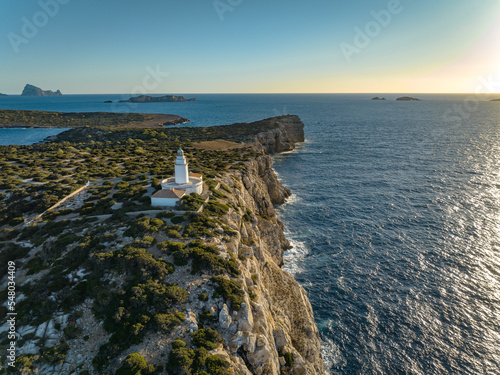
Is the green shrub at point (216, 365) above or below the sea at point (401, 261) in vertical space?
above

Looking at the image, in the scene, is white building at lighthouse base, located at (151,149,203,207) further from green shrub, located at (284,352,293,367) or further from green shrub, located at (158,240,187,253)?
green shrub, located at (284,352,293,367)

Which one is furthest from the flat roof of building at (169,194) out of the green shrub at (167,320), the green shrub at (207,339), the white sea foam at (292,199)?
the white sea foam at (292,199)

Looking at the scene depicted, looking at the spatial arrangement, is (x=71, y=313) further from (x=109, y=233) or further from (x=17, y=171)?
(x=17, y=171)

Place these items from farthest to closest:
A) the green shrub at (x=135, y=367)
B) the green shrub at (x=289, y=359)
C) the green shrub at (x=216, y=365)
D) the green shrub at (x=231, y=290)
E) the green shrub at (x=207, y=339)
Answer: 1. the green shrub at (x=289, y=359)
2. the green shrub at (x=231, y=290)
3. the green shrub at (x=207, y=339)
4. the green shrub at (x=216, y=365)
5. the green shrub at (x=135, y=367)

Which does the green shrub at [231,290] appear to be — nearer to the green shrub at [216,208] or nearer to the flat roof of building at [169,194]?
the green shrub at [216,208]

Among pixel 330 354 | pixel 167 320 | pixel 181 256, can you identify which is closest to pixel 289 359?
pixel 330 354

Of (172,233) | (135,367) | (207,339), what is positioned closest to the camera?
(135,367)

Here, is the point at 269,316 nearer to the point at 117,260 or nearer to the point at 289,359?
the point at 289,359
